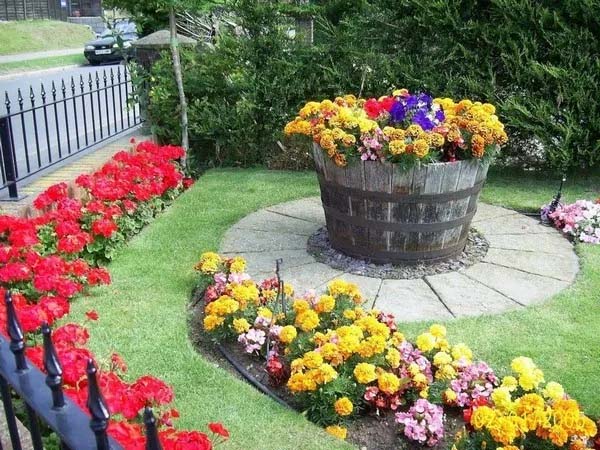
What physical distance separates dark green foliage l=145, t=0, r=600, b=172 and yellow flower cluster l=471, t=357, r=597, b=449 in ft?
15.3

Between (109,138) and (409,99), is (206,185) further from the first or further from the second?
(409,99)

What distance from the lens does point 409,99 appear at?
4.75 meters

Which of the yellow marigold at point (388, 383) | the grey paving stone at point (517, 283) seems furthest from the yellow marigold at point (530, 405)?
the grey paving stone at point (517, 283)

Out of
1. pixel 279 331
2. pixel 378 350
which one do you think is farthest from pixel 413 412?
pixel 279 331

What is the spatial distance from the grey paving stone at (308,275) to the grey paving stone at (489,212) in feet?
5.86

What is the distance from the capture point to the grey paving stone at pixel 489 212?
591 centimetres

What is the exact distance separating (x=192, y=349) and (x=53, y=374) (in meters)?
2.38

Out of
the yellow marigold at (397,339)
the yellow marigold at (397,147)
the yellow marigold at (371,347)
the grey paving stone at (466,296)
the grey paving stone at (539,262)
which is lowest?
the grey paving stone at (466,296)

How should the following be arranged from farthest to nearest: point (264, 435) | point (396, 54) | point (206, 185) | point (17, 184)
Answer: point (396, 54) < point (206, 185) < point (17, 184) < point (264, 435)

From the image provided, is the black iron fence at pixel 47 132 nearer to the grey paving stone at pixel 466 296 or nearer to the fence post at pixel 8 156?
the fence post at pixel 8 156

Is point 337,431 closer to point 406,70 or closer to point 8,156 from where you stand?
point 8,156

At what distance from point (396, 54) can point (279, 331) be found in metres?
5.02

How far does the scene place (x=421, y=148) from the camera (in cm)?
430

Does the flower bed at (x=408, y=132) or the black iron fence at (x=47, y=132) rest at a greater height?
the flower bed at (x=408, y=132)
